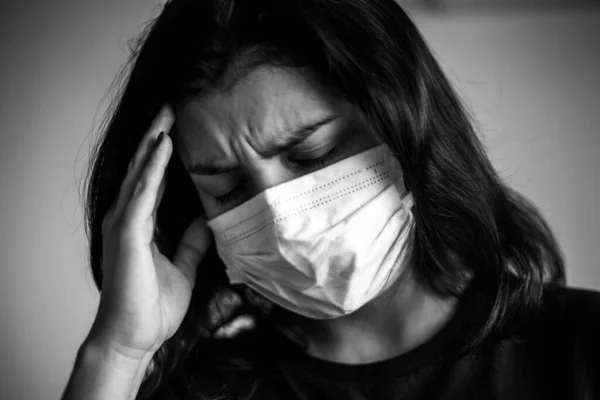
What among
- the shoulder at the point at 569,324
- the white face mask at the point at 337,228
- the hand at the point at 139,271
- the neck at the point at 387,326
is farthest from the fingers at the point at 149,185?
the shoulder at the point at 569,324

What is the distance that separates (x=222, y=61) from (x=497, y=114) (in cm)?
96

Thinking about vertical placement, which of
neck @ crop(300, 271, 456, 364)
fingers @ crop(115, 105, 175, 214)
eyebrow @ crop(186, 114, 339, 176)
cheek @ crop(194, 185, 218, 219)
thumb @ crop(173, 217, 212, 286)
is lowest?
neck @ crop(300, 271, 456, 364)

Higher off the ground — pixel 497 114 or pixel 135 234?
pixel 135 234

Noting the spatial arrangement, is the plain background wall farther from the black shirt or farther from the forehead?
the forehead

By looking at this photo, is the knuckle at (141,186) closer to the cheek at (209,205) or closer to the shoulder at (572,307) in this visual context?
the cheek at (209,205)

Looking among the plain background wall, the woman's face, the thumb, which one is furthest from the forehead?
the plain background wall

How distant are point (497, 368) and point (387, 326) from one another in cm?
22

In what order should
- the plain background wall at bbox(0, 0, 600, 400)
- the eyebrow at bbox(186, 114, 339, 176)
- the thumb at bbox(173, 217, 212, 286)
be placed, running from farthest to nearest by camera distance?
the plain background wall at bbox(0, 0, 600, 400), the thumb at bbox(173, 217, 212, 286), the eyebrow at bbox(186, 114, 339, 176)

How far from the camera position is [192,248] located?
4.12 ft

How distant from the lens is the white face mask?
1004 mm

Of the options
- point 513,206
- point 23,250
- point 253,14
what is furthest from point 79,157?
point 513,206

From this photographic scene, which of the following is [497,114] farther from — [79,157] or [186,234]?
[79,157]

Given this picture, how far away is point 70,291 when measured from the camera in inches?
69.1

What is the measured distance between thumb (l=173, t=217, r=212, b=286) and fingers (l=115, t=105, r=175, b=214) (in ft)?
0.63
